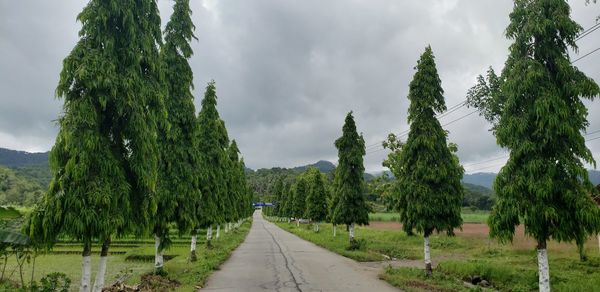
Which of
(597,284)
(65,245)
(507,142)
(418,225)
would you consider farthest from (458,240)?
(65,245)

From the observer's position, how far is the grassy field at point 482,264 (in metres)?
14.2

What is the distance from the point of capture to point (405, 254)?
2600 centimetres

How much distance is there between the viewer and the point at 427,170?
55.4ft

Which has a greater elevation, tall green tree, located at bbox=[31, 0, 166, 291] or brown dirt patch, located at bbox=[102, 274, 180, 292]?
tall green tree, located at bbox=[31, 0, 166, 291]

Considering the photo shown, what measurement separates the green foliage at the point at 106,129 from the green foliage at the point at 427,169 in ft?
36.3

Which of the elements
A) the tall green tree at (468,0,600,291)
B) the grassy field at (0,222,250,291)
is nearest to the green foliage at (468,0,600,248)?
the tall green tree at (468,0,600,291)

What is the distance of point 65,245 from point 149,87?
2964 cm

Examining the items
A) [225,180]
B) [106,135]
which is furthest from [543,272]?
[225,180]

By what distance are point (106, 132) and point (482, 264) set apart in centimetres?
1521

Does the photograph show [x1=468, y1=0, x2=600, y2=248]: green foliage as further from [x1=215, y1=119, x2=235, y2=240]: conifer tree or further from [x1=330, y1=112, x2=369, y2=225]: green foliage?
[x1=215, y1=119, x2=235, y2=240]: conifer tree

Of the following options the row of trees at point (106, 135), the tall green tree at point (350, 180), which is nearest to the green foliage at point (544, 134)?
the row of trees at point (106, 135)

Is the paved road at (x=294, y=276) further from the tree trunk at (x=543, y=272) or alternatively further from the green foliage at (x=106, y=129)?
the green foliage at (x=106, y=129)

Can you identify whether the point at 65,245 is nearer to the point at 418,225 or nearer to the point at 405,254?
the point at 405,254

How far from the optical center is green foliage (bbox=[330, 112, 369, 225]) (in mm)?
30500
